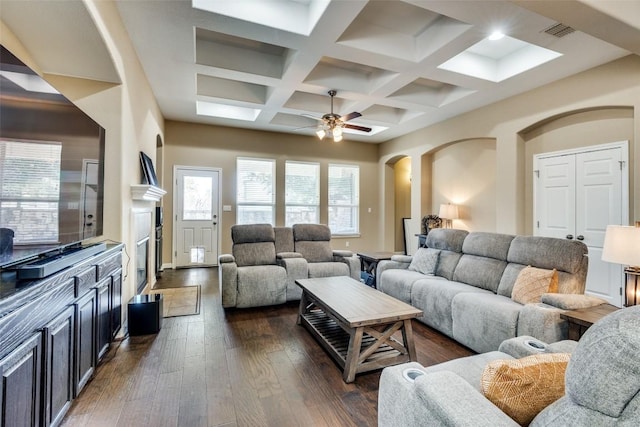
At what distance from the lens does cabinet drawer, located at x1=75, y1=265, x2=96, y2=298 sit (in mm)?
1865

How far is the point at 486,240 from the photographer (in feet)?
10.9

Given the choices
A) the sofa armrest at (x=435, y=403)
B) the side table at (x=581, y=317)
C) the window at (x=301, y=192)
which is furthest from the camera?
the window at (x=301, y=192)

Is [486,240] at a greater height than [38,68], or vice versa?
[38,68]

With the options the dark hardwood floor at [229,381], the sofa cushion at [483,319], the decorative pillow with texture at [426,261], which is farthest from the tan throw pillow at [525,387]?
the decorative pillow with texture at [426,261]

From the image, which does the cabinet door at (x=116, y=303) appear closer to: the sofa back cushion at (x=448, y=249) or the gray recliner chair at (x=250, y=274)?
the gray recliner chair at (x=250, y=274)

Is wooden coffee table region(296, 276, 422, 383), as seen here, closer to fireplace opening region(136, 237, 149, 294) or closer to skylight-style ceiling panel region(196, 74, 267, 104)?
fireplace opening region(136, 237, 149, 294)

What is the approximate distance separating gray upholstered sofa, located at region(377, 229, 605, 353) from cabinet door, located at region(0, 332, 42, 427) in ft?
9.61

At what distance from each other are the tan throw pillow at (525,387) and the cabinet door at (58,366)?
79.3 inches

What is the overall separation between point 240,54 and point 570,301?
424 centimetres

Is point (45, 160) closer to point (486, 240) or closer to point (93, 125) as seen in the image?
point (93, 125)

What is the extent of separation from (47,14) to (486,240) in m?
4.28

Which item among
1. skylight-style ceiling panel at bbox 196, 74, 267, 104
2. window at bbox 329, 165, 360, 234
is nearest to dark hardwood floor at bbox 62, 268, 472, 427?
skylight-style ceiling panel at bbox 196, 74, 267, 104

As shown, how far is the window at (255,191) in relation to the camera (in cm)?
669

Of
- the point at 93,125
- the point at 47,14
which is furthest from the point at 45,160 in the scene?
the point at 47,14
